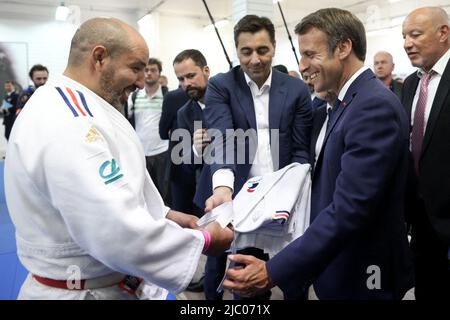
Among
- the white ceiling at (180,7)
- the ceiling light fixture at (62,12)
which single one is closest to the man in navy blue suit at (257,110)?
the ceiling light fixture at (62,12)

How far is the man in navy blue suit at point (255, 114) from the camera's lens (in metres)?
2.13

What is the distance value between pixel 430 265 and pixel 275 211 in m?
1.40

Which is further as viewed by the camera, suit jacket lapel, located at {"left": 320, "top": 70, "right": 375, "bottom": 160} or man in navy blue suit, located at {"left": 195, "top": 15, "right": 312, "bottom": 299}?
man in navy blue suit, located at {"left": 195, "top": 15, "right": 312, "bottom": 299}

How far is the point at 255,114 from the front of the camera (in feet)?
7.18

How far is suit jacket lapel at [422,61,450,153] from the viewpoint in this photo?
7.75ft

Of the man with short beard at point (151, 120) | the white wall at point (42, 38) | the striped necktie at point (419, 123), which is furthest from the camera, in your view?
the white wall at point (42, 38)

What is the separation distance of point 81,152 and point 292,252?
2.69 feet

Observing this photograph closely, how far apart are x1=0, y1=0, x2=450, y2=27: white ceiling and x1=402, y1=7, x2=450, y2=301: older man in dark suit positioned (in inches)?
394

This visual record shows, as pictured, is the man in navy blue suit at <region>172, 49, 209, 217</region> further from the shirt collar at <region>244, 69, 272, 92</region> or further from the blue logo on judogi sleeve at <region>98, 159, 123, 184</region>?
the blue logo on judogi sleeve at <region>98, 159, 123, 184</region>

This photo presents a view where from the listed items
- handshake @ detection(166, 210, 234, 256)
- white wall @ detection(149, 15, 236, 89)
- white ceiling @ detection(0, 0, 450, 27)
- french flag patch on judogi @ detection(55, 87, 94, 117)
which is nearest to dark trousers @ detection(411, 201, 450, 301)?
handshake @ detection(166, 210, 234, 256)

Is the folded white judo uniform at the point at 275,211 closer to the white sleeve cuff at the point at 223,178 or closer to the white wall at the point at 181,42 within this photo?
the white sleeve cuff at the point at 223,178

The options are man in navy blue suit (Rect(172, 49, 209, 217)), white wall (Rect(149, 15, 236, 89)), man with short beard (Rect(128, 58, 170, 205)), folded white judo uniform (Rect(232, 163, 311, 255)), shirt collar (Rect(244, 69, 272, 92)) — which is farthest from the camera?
white wall (Rect(149, 15, 236, 89))

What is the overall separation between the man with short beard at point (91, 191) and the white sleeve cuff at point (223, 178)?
2.08 ft

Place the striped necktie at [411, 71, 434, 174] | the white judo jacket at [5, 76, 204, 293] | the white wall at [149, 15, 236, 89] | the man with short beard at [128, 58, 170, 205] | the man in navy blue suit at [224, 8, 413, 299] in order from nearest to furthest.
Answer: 1. the white judo jacket at [5, 76, 204, 293]
2. the man in navy blue suit at [224, 8, 413, 299]
3. the striped necktie at [411, 71, 434, 174]
4. the man with short beard at [128, 58, 170, 205]
5. the white wall at [149, 15, 236, 89]
